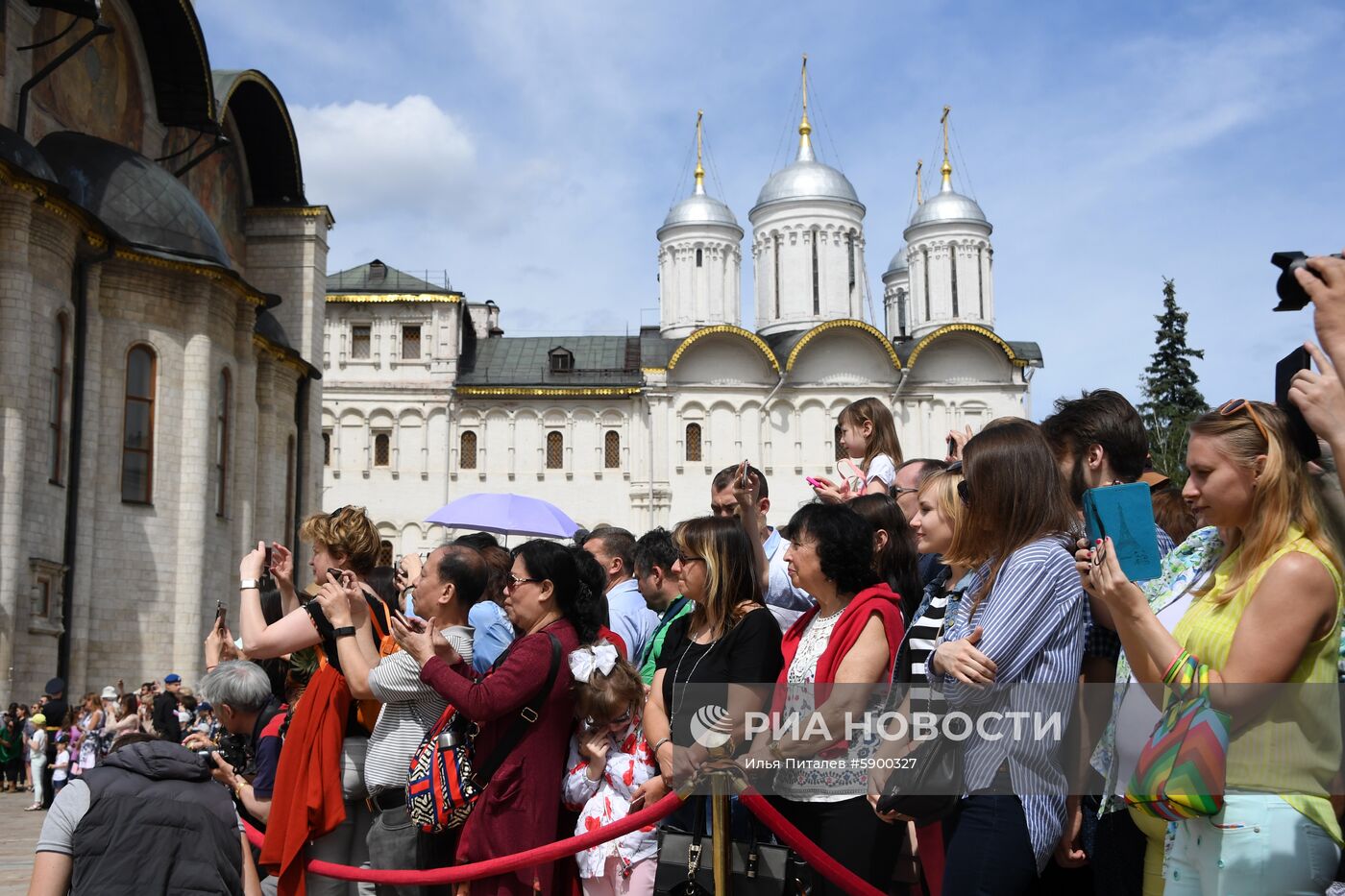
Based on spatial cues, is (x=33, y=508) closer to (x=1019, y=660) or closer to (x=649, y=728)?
(x=649, y=728)

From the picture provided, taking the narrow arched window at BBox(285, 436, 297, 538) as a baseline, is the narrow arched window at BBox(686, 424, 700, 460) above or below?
above

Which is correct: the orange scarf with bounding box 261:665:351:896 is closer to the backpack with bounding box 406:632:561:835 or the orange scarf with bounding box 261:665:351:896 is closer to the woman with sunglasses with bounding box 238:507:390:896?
the woman with sunglasses with bounding box 238:507:390:896

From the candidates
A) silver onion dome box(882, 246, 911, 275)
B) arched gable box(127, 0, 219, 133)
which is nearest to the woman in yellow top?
arched gable box(127, 0, 219, 133)

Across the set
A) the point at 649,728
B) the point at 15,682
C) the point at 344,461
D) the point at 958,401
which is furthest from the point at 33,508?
the point at 958,401

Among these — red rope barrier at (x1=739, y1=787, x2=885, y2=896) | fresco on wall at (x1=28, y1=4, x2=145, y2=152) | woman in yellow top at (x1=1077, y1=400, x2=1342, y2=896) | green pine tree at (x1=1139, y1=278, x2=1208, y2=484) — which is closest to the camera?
woman in yellow top at (x1=1077, y1=400, x2=1342, y2=896)

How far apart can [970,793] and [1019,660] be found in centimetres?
37

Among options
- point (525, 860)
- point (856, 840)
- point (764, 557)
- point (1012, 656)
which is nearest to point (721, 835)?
point (856, 840)

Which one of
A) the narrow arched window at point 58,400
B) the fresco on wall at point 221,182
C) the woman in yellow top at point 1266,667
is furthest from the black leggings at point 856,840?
the fresco on wall at point 221,182

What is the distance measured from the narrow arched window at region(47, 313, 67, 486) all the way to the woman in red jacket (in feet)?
53.5

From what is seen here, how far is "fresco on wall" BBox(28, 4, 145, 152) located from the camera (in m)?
19.0

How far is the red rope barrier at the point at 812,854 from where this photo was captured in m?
4.08

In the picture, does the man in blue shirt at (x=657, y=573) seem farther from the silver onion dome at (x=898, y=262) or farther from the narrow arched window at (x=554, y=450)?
the silver onion dome at (x=898, y=262)

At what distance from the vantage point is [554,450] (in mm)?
41969

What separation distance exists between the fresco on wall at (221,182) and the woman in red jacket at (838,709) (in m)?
21.5
